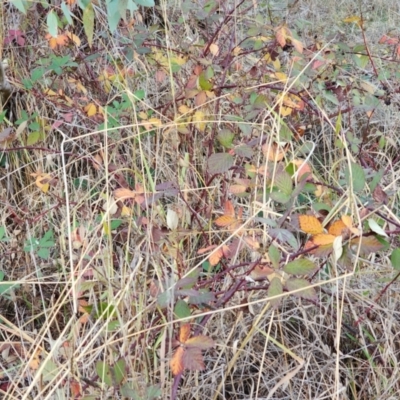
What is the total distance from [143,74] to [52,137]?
382mm

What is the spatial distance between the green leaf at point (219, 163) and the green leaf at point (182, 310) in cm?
30

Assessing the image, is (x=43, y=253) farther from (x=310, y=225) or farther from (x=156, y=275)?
(x=310, y=225)

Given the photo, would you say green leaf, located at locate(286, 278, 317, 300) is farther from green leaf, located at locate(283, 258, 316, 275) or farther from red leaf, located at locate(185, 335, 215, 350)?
red leaf, located at locate(185, 335, 215, 350)

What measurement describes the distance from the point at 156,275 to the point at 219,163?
284 mm

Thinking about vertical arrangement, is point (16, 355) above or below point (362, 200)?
below

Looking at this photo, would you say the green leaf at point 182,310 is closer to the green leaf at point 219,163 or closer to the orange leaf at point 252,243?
the orange leaf at point 252,243

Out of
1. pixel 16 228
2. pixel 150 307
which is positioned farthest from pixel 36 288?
pixel 150 307

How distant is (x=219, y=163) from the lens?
1112mm

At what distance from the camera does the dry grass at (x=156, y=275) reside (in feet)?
3.26

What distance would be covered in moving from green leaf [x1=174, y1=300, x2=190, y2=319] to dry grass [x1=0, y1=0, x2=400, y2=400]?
1cm

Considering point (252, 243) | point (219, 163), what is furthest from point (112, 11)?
Answer: point (252, 243)

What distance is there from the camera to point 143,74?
191 cm

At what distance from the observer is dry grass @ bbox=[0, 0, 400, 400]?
99cm

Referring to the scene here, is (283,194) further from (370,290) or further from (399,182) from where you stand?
(399,182)
